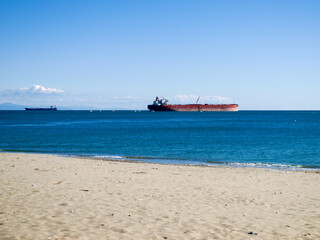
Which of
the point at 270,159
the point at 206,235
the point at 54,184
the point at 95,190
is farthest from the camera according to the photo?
the point at 270,159

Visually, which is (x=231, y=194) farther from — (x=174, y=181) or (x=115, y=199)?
(x=115, y=199)

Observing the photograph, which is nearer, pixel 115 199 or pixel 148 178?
pixel 115 199

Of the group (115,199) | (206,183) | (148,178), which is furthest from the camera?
(148,178)

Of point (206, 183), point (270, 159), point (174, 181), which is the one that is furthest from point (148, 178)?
point (270, 159)

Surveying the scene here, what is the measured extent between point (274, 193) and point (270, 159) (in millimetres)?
14079

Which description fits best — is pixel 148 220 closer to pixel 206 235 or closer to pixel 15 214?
pixel 206 235

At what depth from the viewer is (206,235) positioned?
704 centimetres

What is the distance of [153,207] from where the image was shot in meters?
9.21

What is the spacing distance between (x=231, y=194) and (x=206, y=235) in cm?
451

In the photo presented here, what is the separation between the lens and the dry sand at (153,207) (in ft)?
23.5

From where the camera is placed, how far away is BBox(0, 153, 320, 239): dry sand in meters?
7.18

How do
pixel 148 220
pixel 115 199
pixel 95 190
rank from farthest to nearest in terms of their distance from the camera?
1. pixel 95 190
2. pixel 115 199
3. pixel 148 220

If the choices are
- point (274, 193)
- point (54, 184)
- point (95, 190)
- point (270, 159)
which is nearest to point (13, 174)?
point (54, 184)

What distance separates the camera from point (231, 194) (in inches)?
444
